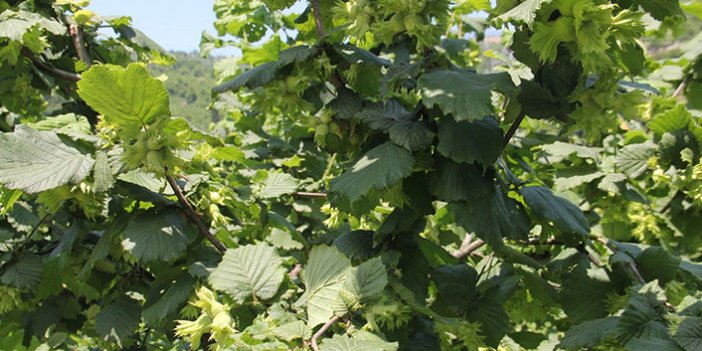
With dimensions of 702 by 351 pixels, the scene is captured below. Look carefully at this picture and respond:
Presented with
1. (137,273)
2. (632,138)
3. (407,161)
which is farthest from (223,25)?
(407,161)

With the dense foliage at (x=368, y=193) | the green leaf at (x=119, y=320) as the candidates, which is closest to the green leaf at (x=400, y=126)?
the dense foliage at (x=368, y=193)

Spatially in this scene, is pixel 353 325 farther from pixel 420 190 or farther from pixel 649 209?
Answer: pixel 649 209

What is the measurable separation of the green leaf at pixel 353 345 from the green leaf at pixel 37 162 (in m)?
0.75

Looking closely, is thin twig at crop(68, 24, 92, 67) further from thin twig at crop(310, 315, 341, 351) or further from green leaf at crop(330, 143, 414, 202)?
thin twig at crop(310, 315, 341, 351)

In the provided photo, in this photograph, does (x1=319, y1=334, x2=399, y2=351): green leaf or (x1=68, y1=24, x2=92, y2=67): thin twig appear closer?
(x1=319, y1=334, x2=399, y2=351): green leaf

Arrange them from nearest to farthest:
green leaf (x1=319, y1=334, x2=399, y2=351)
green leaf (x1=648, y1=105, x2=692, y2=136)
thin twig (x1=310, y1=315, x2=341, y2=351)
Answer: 1. green leaf (x1=319, y1=334, x2=399, y2=351)
2. thin twig (x1=310, y1=315, x2=341, y2=351)
3. green leaf (x1=648, y1=105, x2=692, y2=136)

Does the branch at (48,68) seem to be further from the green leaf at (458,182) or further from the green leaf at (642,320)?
the green leaf at (642,320)

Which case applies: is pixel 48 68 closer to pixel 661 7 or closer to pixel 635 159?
pixel 661 7

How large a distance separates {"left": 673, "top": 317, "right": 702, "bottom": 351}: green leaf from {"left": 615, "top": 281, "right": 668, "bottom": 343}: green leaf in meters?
0.09

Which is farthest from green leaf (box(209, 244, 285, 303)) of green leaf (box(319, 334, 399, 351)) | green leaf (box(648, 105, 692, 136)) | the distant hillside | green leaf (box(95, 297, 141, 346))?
the distant hillside

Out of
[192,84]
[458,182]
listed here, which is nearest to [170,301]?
[458,182]

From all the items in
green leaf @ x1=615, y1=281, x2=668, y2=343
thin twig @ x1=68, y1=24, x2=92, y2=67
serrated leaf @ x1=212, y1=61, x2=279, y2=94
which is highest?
serrated leaf @ x1=212, y1=61, x2=279, y2=94

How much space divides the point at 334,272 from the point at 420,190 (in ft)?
1.16

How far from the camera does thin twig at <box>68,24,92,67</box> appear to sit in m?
2.33
